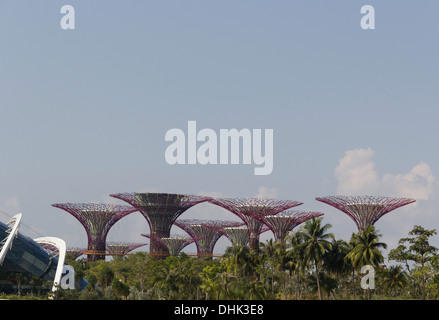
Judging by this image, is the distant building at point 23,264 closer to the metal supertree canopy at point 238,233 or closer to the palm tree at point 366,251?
the palm tree at point 366,251

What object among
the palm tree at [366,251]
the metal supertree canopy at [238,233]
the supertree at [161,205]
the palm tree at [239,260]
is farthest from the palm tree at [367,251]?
the metal supertree canopy at [238,233]

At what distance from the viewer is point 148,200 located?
144375 mm

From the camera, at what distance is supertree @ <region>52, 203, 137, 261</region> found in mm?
145250

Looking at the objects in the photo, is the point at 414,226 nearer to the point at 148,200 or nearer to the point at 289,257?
the point at 289,257

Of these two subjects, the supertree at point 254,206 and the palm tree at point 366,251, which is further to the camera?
the supertree at point 254,206

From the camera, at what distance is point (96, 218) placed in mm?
145250

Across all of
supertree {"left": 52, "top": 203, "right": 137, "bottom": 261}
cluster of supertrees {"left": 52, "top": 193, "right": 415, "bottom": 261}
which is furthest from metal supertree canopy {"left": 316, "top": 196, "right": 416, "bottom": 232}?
supertree {"left": 52, "top": 203, "right": 137, "bottom": 261}

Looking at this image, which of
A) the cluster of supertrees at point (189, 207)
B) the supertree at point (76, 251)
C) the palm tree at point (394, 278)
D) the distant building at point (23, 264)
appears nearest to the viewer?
the distant building at point (23, 264)

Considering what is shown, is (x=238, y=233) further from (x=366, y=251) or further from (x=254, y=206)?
(x=366, y=251)

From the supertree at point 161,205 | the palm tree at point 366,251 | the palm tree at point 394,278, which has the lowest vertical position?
the palm tree at point 394,278

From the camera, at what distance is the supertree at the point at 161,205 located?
144 metres

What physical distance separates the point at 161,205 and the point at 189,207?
7152 millimetres
